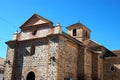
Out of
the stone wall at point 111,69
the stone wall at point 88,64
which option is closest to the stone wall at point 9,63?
the stone wall at point 88,64

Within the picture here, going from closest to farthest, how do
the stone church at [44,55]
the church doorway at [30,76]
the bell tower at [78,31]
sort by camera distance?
the stone church at [44,55], the church doorway at [30,76], the bell tower at [78,31]

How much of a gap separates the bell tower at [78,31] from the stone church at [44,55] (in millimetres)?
6559

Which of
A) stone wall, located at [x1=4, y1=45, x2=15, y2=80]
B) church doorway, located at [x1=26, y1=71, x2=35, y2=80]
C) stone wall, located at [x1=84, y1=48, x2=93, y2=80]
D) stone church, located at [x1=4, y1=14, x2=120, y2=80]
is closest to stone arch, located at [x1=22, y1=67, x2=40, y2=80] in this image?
stone church, located at [x1=4, y1=14, x2=120, y2=80]

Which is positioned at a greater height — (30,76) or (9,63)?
(9,63)

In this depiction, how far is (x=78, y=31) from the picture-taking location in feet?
110

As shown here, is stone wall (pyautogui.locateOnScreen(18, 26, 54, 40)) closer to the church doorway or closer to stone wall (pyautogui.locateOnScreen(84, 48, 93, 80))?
the church doorway

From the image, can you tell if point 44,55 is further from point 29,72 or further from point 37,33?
point 37,33

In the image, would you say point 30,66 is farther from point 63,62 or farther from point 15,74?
point 63,62

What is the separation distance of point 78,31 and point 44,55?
513 inches

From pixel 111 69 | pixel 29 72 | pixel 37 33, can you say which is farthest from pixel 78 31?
pixel 29 72

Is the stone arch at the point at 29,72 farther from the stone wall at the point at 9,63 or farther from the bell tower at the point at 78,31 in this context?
the bell tower at the point at 78,31

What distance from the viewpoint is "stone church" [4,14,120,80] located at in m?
20.8

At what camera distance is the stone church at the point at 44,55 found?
2075 cm

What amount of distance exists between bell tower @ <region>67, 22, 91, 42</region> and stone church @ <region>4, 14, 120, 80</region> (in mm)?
6559
